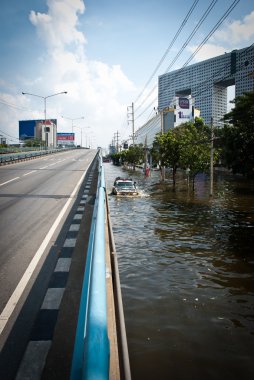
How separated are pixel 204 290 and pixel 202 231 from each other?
6.65m

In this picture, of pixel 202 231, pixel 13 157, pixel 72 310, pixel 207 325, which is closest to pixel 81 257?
pixel 72 310

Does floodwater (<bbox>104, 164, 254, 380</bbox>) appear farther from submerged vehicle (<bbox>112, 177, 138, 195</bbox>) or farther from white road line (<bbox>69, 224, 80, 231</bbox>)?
submerged vehicle (<bbox>112, 177, 138, 195</bbox>)

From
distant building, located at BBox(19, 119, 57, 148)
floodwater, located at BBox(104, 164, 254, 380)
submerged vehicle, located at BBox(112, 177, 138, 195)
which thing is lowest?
floodwater, located at BBox(104, 164, 254, 380)

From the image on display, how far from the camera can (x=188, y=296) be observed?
802cm

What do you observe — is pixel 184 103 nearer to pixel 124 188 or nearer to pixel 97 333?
pixel 124 188

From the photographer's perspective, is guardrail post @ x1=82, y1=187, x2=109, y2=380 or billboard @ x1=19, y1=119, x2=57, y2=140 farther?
billboard @ x1=19, y1=119, x2=57, y2=140

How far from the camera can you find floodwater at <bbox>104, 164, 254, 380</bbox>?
5.44m

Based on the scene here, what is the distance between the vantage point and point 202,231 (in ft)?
48.7

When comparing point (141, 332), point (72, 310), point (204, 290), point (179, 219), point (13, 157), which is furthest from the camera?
point (13, 157)

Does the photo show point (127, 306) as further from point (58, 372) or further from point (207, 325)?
point (58, 372)

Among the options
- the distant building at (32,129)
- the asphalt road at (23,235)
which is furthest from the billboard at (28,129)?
the asphalt road at (23,235)

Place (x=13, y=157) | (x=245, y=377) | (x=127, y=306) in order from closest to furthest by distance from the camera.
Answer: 1. (x=245, y=377)
2. (x=127, y=306)
3. (x=13, y=157)

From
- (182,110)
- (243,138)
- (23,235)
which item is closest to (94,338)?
(23,235)

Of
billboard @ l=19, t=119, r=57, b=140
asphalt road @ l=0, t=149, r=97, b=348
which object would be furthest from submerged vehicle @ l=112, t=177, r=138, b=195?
billboard @ l=19, t=119, r=57, b=140
